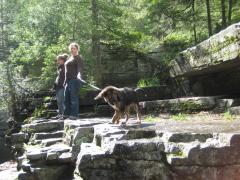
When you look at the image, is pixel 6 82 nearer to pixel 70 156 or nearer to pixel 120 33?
pixel 120 33

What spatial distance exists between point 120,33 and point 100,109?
384 cm

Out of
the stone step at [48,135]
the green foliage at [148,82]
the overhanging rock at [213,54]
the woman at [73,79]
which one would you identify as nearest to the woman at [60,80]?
the woman at [73,79]

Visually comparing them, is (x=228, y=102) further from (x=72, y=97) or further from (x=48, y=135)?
(x=48, y=135)

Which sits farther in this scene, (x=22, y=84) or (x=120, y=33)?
(x=22, y=84)

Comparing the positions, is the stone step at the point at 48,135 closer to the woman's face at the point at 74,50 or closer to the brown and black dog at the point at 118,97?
the woman's face at the point at 74,50

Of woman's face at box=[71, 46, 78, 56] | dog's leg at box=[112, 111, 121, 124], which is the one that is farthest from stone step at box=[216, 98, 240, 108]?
woman's face at box=[71, 46, 78, 56]

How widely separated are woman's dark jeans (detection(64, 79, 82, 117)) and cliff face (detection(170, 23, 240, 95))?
356cm

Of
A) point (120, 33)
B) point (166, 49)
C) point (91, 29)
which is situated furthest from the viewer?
point (166, 49)

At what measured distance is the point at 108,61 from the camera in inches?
708

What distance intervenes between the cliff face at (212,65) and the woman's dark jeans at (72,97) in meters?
3.56

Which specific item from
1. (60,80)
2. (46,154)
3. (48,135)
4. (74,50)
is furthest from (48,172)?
(60,80)

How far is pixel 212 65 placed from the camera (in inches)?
435

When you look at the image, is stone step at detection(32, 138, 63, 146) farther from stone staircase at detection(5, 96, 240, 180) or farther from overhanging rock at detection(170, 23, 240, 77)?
overhanging rock at detection(170, 23, 240, 77)

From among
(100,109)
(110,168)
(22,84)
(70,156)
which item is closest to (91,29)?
(100,109)
